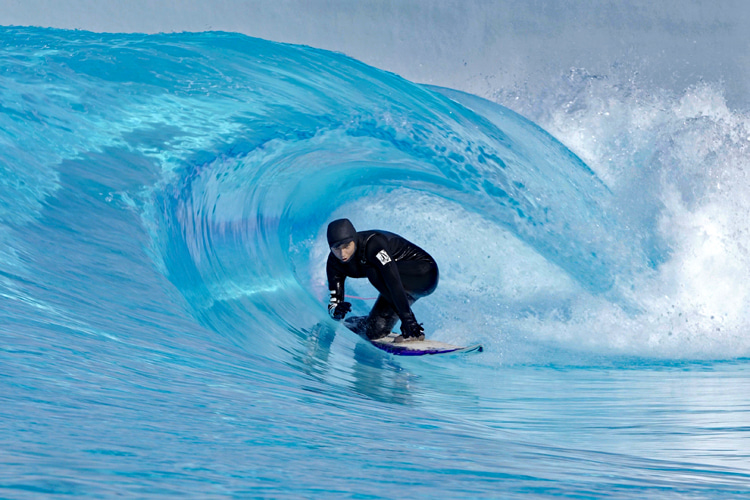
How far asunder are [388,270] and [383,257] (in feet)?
0.33

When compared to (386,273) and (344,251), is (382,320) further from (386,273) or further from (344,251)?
(344,251)

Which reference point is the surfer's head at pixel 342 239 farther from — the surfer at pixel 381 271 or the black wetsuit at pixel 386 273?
the black wetsuit at pixel 386 273

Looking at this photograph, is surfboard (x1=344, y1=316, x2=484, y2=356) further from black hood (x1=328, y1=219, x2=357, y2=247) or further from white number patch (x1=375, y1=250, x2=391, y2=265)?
black hood (x1=328, y1=219, x2=357, y2=247)

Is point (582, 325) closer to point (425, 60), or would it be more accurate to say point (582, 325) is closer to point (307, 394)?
point (307, 394)

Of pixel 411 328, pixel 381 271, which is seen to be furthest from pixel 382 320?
pixel 381 271

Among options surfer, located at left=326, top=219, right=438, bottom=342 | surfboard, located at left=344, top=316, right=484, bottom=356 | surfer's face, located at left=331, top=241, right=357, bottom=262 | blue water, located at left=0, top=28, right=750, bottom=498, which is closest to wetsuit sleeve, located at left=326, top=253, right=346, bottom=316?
surfer, located at left=326, top=219, right=438, bottom=342

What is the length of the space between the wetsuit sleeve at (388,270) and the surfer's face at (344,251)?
0.48 feet

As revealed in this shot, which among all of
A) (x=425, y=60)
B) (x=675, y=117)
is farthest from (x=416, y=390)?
(x=425, y=60)

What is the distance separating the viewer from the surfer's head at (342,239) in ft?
15.1

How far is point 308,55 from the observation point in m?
7.05

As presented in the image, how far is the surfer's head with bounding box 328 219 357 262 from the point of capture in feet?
15.1

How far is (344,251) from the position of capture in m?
4.64

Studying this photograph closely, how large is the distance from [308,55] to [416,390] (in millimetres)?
3961

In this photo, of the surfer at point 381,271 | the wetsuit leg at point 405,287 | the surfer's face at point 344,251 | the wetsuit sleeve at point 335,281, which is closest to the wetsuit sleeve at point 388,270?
the surfer at point 381,271
